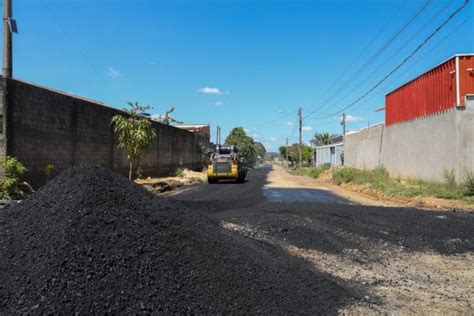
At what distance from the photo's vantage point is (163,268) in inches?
173

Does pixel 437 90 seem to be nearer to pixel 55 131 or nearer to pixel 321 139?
pixel 55 131

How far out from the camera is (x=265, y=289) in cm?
477

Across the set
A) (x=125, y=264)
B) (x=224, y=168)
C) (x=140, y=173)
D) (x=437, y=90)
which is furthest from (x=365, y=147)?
(x=125, y=264)

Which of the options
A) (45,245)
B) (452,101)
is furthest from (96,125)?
(45,245)

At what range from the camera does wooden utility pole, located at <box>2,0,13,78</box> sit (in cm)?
1313

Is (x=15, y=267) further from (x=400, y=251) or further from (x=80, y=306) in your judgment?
(x=400, y=251)

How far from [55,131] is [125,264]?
13.2 metres

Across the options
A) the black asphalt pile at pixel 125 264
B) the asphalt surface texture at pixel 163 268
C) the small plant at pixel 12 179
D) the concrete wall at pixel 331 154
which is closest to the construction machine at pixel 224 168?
the small plant at pixel 12 179

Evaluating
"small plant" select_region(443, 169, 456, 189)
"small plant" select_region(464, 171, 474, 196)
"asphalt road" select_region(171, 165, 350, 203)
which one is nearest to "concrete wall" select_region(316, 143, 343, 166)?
"asphalt road" select_region(171, 165, 350, 203)

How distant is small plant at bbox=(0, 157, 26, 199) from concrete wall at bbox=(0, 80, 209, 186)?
686 mm

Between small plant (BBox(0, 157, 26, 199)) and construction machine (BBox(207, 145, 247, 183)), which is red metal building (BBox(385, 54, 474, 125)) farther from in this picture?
small plant (BBox(0, 157, 26, 199))

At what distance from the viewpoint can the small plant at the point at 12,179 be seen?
12.0 m

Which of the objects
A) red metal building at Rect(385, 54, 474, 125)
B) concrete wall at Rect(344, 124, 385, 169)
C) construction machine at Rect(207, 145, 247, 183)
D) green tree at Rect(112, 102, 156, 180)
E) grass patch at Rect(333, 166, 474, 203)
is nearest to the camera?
grass patch at Rect(333, 166, 474, 203)

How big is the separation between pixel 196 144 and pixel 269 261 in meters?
40.8
